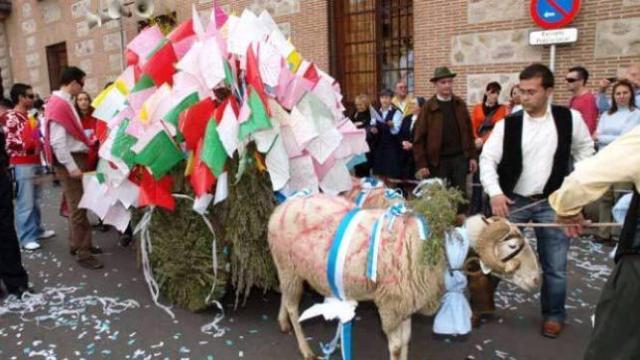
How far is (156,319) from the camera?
169 inches

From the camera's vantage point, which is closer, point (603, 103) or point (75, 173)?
point (75, 173)

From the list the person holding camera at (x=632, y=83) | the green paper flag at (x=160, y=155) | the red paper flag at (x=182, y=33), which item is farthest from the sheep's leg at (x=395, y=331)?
the person holding camera at (x=632, y=83)

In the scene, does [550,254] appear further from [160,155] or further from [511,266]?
[160,155]

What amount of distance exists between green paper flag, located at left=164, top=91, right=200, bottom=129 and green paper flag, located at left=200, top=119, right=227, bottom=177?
26 cm

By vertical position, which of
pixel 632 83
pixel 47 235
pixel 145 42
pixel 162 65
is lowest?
pixel 47 235

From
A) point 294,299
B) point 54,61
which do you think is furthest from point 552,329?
point 54,61

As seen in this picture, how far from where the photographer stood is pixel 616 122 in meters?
6.09

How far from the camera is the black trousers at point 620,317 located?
2062 millimetres

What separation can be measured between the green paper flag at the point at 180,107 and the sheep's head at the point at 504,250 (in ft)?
7.16

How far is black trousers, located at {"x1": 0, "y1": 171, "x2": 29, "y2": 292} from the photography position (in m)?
4.59

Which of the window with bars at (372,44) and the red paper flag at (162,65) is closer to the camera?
Answer: the red paper flag at (162,65)

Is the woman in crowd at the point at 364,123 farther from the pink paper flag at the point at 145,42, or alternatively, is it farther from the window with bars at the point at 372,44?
the window with bars at the point at 372,44

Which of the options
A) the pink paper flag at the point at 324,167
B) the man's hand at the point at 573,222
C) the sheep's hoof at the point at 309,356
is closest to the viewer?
the man's hand at the point at 573,222

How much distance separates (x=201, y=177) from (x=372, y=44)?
9510 millimetres
